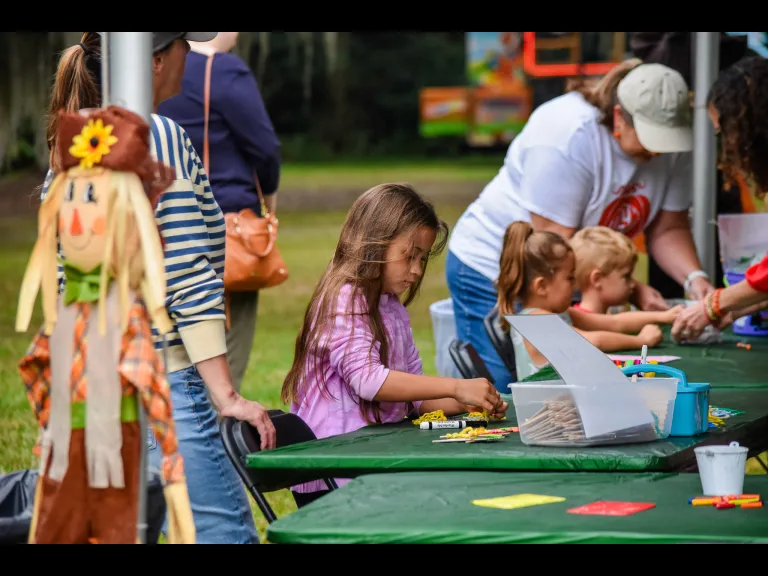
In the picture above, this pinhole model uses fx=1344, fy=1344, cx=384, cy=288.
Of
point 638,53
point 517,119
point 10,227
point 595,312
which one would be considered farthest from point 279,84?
point 595,312

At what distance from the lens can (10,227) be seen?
1770cm

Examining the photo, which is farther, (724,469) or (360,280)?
(360,280)

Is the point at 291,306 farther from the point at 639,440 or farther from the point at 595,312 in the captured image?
the point at 639,440

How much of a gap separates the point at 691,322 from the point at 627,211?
579mm

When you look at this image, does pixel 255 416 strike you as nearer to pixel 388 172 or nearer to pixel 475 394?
pixel 475 394

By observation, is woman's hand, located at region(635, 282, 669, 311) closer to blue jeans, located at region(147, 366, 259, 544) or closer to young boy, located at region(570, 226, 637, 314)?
young boy, located at region(570, 226, 637, 314)

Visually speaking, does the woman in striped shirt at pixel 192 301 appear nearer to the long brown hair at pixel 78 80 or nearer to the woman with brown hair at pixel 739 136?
the long brown hair at pixel 78 80

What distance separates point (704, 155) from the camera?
6.39 meters

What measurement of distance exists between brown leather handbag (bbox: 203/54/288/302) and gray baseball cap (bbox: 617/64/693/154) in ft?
4.62

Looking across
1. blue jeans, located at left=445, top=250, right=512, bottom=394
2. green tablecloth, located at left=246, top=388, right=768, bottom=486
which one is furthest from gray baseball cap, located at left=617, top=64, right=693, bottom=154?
green tablecloth, located at left=246, top=388, right=768, bottom=486

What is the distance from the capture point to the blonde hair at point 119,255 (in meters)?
2.23

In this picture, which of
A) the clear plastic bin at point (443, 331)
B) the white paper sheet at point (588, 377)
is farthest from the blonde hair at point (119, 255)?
the clear plastic bin at point (443, 331)

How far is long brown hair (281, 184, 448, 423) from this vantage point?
11.4 feet

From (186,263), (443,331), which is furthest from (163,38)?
(443,331)
